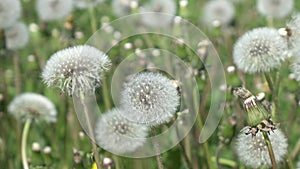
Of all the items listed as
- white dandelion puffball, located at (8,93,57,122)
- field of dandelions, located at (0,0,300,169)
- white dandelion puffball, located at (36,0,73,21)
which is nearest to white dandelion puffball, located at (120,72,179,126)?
field of dandelions, located at (0,0,300,169)

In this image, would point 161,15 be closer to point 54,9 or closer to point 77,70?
point 54,9

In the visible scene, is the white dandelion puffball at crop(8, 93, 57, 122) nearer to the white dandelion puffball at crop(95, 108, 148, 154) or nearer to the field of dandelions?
the field of dandelions

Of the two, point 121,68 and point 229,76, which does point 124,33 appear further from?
point 229,76

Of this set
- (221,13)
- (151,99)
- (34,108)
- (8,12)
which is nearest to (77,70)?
(151,99)

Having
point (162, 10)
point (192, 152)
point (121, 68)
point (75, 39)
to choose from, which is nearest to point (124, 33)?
point (162, 10)

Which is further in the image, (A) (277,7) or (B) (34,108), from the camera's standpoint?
(A) (277,7)
